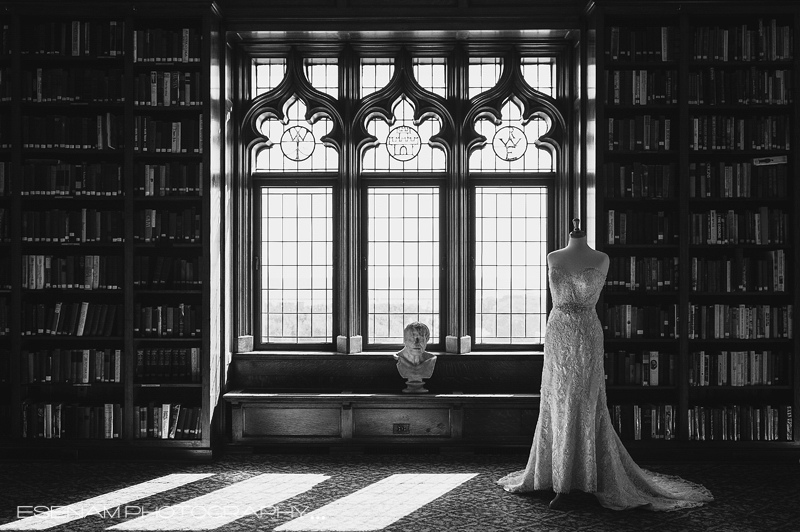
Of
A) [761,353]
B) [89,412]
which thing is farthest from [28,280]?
[761,353]

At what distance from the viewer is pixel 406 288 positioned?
6.07 meters

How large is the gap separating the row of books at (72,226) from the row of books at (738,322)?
435cm

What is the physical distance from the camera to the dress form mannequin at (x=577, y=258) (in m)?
4.33

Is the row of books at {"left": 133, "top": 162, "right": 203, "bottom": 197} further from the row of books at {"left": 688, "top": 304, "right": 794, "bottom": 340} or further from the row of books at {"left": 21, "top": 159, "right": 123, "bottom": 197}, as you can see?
the row of books at {"left": 688, "top": 304, "right": 794, "bottom": 340}

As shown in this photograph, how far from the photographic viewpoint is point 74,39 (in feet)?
17.4

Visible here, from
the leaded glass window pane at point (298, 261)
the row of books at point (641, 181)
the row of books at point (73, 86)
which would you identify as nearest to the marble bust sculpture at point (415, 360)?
the leaded glass window pane at point (298, 261)

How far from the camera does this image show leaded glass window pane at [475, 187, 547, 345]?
6.04 metres

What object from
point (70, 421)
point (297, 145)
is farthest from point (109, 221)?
point (297, 145)

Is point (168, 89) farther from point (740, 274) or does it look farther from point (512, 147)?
point (740, 274)

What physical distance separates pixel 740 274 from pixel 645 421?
1290 mm

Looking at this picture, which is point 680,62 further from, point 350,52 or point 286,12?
point 286,12

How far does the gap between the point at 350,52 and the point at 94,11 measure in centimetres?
195

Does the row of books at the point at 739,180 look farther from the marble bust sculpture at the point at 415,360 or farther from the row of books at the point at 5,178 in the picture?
the row of books at the point at 5,178

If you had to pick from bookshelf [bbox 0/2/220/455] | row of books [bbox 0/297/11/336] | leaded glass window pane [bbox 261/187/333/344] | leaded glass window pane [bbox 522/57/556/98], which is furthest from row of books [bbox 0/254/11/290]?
leaded glass window pane [bbox 522/57/556/98]
